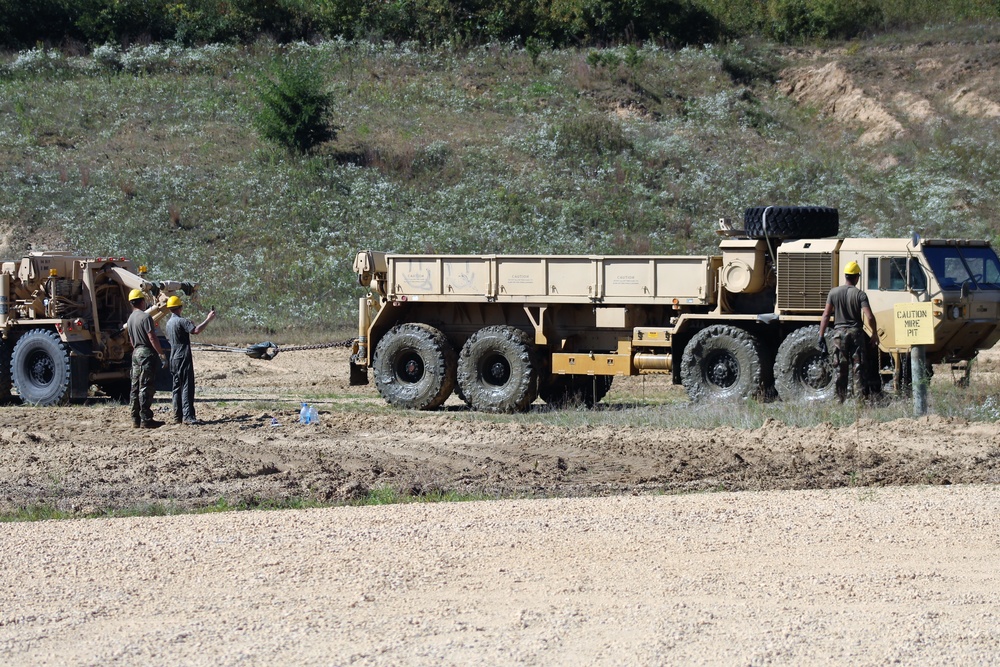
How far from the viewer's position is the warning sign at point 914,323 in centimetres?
1354

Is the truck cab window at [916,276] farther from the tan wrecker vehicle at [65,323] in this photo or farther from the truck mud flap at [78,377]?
the truck mud flap at [78,377]

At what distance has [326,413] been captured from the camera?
17016 millimetres

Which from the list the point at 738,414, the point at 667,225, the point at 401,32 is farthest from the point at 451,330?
the point at 401,32

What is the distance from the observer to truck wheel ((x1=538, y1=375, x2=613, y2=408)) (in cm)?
1839

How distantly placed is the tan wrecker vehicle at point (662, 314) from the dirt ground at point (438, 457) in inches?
38.7

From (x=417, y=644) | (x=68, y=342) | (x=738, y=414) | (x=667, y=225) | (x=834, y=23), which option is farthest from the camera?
(x=834, y=23)

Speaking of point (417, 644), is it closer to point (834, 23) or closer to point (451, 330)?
point (451, 330)

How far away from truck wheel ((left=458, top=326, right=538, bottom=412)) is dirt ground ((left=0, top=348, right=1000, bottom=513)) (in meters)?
0.80

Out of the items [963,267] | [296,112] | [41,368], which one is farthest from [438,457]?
[296,112]

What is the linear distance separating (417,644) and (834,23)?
4483cm

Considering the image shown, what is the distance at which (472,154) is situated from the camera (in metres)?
37.8

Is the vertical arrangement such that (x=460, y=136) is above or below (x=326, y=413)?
above

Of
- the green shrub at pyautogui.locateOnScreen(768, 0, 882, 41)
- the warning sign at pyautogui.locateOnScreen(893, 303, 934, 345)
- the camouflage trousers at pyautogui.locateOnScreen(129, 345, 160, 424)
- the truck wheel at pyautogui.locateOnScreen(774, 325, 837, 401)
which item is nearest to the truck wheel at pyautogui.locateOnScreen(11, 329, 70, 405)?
the camouflage trousers at pyautogui.locateOnScreen(129, 345, 160, 424)

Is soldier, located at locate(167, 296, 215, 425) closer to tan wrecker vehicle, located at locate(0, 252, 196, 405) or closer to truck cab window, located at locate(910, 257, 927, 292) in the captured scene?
tan wrecker vehicle, located at locate(0, 252, 196, 405)
